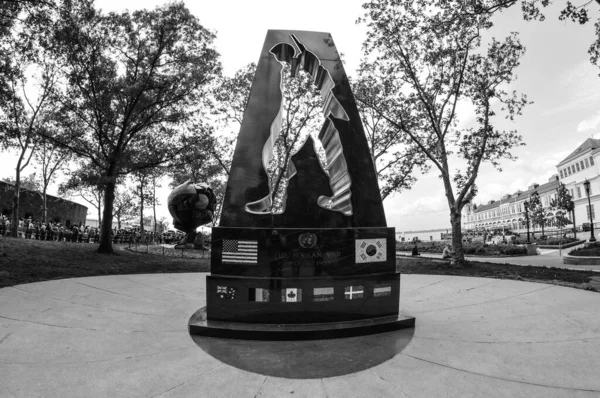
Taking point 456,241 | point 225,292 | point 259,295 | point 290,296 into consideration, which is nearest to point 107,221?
point 225,292

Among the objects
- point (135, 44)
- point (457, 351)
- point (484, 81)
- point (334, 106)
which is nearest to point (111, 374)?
point (457, 351)

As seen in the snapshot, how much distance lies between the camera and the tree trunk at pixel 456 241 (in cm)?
1573

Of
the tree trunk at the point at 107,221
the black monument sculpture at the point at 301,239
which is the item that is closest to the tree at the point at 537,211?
the black monument sculpture at the point at 301,239

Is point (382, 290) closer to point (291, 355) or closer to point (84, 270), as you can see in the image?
point (291, 355)

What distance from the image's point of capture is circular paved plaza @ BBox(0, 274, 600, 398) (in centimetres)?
355

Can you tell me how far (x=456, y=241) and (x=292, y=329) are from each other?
1346cm

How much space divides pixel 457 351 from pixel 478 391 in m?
1.10

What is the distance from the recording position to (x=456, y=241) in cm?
1623

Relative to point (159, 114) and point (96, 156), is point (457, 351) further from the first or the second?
point (96, 156)

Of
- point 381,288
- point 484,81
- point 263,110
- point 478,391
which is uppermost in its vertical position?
point 484,81

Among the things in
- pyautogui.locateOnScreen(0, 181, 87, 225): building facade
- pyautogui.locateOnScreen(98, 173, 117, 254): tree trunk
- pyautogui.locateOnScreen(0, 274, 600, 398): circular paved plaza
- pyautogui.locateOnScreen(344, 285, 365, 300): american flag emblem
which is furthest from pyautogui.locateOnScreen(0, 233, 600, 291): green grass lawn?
pyautogui.locateOnScreen(0, 181, 87, 225): building facade

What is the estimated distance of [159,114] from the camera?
65.2 ft

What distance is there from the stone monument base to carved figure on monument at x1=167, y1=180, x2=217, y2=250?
2040 cm

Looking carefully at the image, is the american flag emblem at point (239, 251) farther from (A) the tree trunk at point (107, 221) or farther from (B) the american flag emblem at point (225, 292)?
(A) the tree trunk at point (107, 221)
